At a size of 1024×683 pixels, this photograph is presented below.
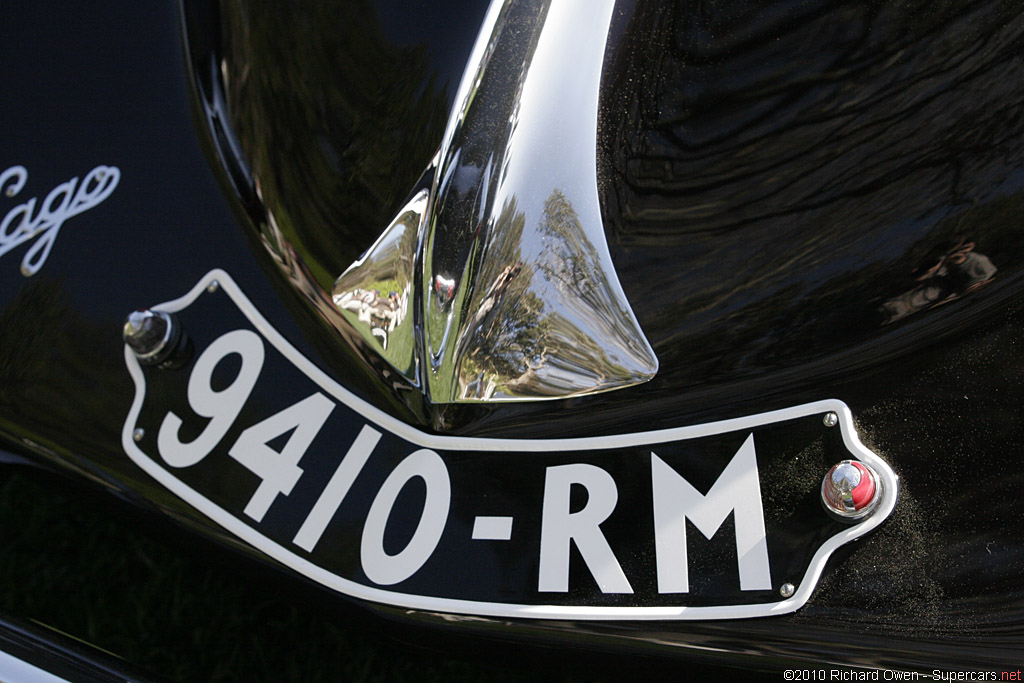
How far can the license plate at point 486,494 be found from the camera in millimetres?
842

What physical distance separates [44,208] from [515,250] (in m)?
0.61

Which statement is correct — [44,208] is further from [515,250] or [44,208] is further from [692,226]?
[692,226]

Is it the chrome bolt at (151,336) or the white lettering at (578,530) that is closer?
the white lettering at (578,530)

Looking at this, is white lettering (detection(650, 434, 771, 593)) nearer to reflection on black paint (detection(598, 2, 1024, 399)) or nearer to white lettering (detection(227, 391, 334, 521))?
reflection on black paint (detection(598, 2, 1024, 399))

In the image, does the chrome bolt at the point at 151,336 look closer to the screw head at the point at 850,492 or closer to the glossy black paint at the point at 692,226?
the glossy black paint at the point at 692,226

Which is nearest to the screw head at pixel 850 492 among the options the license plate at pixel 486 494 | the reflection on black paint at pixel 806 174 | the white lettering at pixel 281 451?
the license plate at pixel 486 494

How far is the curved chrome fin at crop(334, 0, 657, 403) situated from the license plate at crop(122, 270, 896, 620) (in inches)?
3.3

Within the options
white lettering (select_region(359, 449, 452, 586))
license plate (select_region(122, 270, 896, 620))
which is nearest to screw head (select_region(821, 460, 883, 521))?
license plate (select_region(122, 270, 896, 620))

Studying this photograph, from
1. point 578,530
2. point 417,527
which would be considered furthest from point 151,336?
point 578,530

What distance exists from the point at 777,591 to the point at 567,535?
0.68 ft

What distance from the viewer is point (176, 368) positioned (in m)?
1.02

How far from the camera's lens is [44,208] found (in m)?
1.10

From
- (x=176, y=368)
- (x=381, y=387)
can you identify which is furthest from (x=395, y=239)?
(x=176, y=368)

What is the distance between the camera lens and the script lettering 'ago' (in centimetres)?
108
